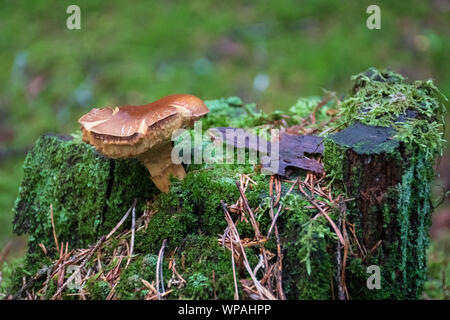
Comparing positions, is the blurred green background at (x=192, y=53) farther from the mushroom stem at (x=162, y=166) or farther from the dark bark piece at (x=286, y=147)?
the mushroom stem at (x=162, y=166)

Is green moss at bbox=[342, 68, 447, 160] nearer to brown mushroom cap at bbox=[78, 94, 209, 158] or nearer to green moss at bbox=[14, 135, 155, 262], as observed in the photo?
brown mushroom cap at bbox=[78, 94, 209, 158]

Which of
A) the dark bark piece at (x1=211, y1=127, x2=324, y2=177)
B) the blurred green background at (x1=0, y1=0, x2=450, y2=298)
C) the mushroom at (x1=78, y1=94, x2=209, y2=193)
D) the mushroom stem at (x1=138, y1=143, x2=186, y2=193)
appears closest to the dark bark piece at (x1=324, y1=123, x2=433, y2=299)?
the dark bark piece at (x1=211, y1=127, x2=324, y2=177)

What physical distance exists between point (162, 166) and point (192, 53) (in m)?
4.23

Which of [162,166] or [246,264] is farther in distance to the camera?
[162,166]

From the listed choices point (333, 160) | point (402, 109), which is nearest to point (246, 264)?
point (333, 160)

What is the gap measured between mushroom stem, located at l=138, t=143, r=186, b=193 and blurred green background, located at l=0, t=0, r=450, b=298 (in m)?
3.13

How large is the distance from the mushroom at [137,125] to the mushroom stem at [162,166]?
94mm

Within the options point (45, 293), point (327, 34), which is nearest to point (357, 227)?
point (45, 293)

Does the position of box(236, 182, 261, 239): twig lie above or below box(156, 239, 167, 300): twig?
above

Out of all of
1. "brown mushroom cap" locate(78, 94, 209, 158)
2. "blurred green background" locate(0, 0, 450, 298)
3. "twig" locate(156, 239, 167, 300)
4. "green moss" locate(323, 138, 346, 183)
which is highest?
"blurred green background" locate(0, 0, 450, 298)

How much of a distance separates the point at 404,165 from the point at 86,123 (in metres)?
1.51

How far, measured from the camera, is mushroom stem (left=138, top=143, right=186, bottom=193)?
7.15 feet

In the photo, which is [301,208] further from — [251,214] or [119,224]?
[119,224]

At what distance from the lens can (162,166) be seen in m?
2.26
